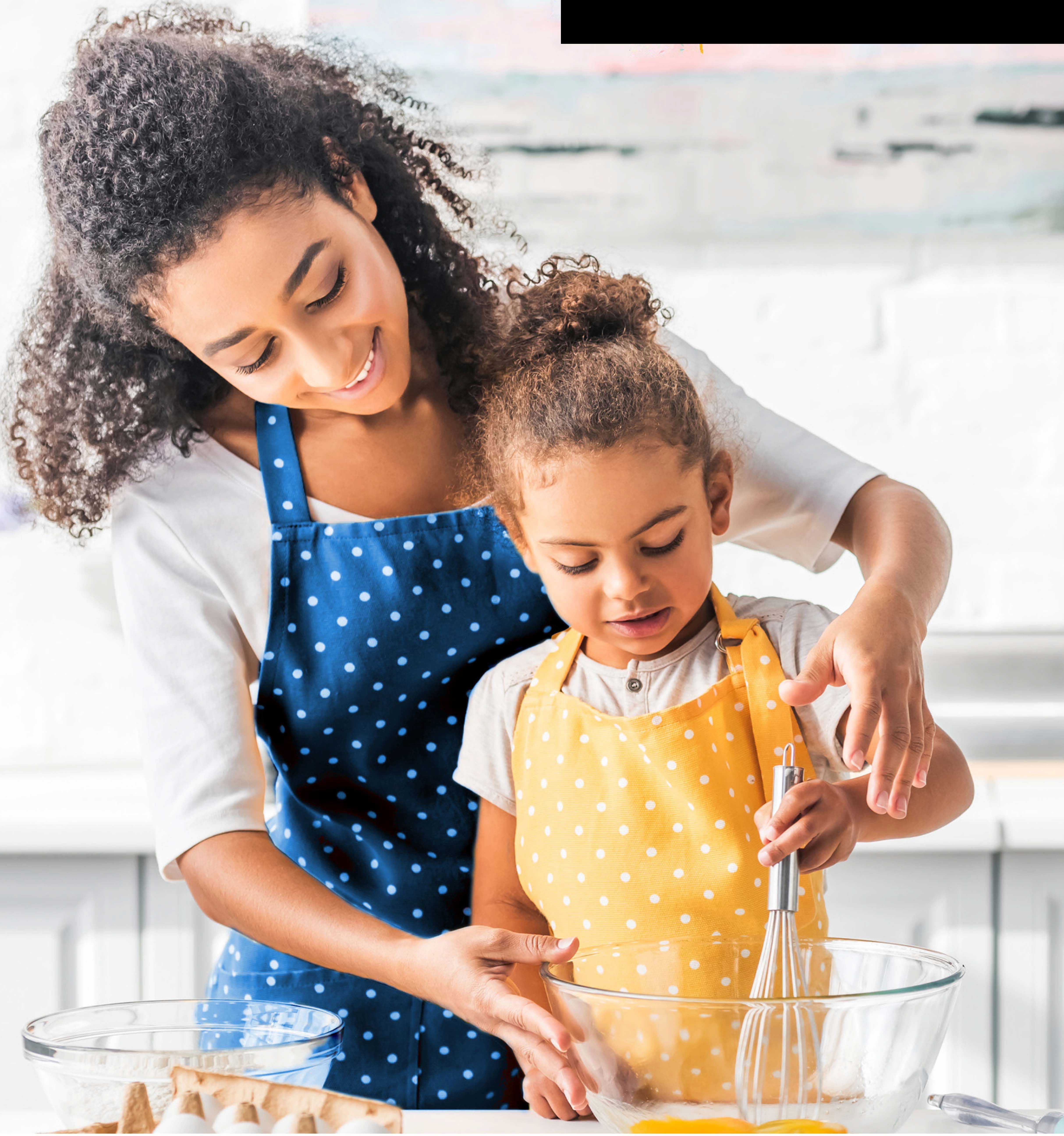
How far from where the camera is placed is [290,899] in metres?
0.75

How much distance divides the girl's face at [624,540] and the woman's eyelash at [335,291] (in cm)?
17

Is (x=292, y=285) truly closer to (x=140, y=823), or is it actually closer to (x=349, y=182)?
(x=349, y=182)

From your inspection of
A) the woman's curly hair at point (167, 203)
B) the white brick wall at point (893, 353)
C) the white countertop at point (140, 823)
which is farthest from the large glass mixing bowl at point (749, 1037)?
the white brick wall at point (893, 353)

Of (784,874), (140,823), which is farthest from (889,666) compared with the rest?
(140,823)

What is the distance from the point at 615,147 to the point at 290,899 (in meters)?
1.05

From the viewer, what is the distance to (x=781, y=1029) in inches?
20.1

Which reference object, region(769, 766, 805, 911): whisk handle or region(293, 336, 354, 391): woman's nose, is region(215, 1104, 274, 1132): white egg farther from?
region(293, 336, 354, 391): woman's nose

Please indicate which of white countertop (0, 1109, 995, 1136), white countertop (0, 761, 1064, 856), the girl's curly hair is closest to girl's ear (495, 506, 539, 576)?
the girl's curly hair

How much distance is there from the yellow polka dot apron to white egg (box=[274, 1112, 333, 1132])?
26 cm

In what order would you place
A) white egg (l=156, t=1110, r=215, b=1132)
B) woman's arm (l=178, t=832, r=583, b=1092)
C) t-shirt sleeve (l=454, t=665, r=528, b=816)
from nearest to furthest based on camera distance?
white egg (l=156, t=1110, r=215, b=1132)
woman's arm (l=178, t=832, r=583, b=1092)
t-shirt sleeve (l=454, t=665, r=528, b=816)

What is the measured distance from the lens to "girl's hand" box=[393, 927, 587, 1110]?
1.92 ft

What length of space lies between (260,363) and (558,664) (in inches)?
10.8

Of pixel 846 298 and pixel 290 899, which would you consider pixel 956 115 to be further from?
pixel 290 899

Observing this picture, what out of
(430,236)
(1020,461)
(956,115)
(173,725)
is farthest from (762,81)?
(173,725)
